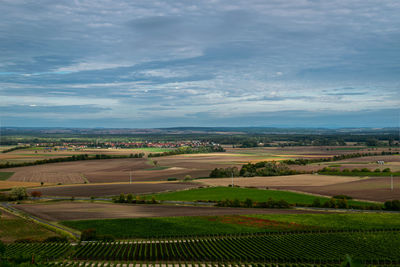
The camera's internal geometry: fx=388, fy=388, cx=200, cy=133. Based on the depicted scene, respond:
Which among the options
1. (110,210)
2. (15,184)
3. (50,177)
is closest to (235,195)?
(110,210)

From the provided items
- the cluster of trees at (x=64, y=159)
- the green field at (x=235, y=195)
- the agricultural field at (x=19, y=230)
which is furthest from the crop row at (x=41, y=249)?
the cluster of trees at (x=64, y=159)

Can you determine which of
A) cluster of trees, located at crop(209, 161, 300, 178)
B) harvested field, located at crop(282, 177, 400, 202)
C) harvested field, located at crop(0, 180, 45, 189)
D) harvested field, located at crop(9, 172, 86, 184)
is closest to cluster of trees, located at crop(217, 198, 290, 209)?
harvested field, located at crop(282, 177, 400, 202)

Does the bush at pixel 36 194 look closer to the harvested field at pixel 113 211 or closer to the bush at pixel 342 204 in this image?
the harvested field at pixel 113 211

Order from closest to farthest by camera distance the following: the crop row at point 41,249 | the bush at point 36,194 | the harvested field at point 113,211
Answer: the crop row at point 41,249
the harvested field at point 113,211
the bush at point 36,194

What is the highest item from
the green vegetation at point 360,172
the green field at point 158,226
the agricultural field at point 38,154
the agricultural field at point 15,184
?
the agricultural field at point 38,154

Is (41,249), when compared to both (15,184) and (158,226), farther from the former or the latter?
(15,184)

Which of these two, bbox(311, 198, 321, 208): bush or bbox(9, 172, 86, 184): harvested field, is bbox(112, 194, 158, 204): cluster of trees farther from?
bbox(311, 198, 321, 208): bush

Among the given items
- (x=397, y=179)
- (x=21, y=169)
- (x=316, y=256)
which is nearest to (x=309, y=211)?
(x=316, y=256)
